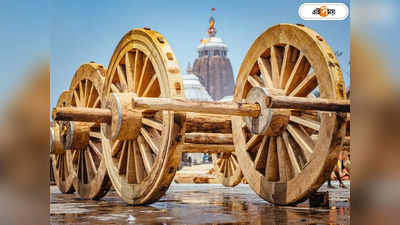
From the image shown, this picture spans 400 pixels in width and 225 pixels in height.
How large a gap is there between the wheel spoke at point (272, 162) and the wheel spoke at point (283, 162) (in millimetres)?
136

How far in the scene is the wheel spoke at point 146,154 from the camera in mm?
5917

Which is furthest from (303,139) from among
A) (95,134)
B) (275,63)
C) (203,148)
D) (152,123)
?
(95,134)

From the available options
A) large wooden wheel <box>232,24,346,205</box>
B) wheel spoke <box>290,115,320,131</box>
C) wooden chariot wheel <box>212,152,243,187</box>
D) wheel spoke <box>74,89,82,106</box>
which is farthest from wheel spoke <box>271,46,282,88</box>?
wooden chariot wheel <box>212,152,243,187</box>

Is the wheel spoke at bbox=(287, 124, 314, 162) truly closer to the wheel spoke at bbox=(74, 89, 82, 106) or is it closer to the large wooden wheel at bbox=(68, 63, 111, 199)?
the large wooden wheel at bbox=(68, 63, 111, 199)

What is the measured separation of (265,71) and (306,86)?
0.70m

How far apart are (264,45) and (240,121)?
95 centimetres

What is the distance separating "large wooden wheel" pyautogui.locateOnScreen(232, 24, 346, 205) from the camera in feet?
17.7

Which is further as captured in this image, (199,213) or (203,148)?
A: (203,148)

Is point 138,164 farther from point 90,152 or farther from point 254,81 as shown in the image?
point 254,81

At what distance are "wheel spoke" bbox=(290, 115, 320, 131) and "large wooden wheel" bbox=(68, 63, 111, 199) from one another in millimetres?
2367

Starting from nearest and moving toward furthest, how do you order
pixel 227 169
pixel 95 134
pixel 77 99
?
1. pixel 95 134
2. pixel 77 99
3. pixel 227 169

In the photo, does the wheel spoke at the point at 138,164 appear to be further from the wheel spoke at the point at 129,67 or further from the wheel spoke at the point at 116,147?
the wheel spoke at the point at 129,67

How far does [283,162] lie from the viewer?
5953mm
